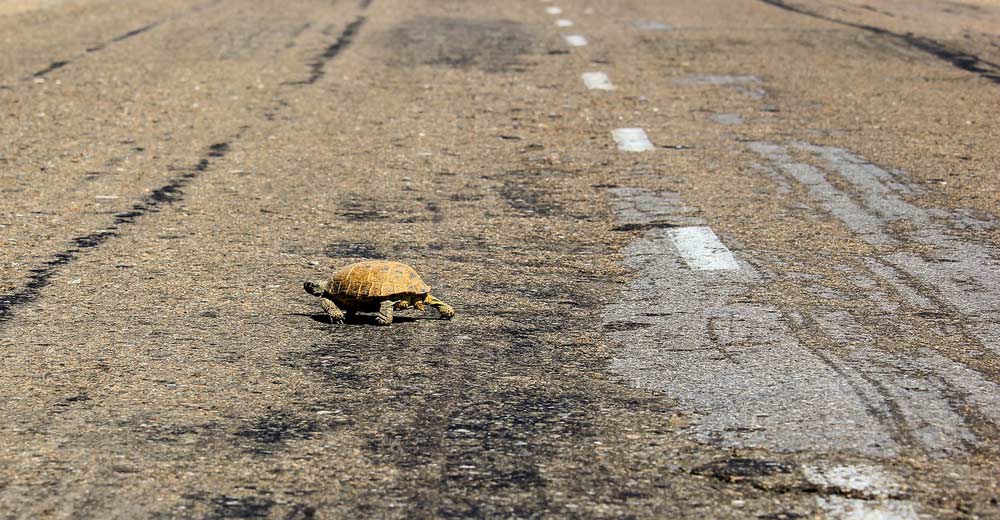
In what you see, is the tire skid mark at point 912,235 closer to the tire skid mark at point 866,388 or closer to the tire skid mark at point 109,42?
the tire skid mark at point 866,388

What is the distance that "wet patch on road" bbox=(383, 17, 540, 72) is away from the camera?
15.5 m

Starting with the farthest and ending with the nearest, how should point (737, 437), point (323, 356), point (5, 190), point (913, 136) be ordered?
point (913, 136), point (5, 190), point (323, 356), point (737, 437)

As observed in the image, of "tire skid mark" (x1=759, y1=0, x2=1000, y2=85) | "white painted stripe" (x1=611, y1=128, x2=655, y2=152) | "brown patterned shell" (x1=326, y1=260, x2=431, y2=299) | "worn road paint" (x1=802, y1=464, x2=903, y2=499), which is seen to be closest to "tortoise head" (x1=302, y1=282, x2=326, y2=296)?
"brown patterned shell" (x1=326, y1=260, x2=431, y2=299)

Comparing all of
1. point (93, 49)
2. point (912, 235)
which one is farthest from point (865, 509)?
point (93, 49)

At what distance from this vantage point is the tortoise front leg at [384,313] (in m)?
6.04

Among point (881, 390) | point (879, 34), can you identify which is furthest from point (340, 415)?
point (879, 34)

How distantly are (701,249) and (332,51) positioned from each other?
32.5ft

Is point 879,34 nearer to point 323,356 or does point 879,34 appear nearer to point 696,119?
point 696,119

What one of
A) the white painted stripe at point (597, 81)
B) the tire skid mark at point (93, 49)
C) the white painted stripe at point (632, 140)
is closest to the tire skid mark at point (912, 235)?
the white painted stripe at point (632, 140)

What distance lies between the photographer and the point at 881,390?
16.5ft

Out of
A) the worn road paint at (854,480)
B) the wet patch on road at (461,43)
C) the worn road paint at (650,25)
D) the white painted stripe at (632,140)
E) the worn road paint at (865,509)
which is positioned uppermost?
the worn road paint at (865,509)

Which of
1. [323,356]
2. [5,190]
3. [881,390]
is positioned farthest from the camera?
[5,190]

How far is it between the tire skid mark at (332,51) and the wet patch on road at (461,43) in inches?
20.5

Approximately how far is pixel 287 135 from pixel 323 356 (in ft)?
18.2
